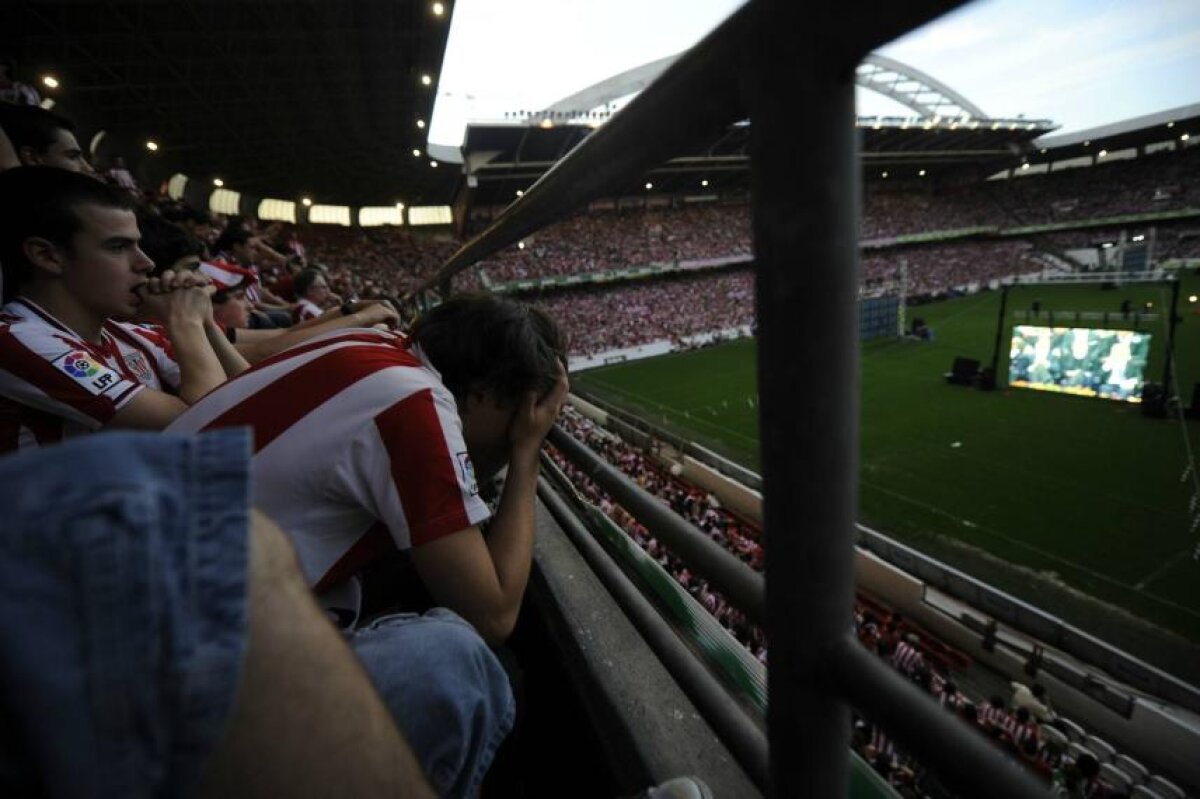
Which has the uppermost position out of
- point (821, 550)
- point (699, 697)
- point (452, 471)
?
point (821, 550)

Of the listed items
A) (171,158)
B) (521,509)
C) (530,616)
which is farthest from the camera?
(171,158)

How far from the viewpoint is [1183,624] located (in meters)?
7.96

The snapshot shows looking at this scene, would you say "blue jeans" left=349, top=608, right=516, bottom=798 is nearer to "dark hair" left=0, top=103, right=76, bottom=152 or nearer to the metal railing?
the metal railing

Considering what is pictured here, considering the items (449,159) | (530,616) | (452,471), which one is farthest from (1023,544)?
(449,159)

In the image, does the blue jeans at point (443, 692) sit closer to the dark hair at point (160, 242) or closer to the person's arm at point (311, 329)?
the person's arm at point (311, 329)

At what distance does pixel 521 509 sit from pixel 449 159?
102 ft

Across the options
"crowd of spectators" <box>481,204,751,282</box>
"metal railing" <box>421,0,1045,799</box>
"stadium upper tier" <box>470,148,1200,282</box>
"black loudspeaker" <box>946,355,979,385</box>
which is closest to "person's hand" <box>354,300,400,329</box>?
"metal railing" <box>421,0,1045,799</box>

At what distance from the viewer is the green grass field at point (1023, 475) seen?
358 inches

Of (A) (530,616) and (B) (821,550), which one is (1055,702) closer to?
(A) (530,616)

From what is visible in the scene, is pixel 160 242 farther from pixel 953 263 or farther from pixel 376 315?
pixel 953 263

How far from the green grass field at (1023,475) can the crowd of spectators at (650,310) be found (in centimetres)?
712

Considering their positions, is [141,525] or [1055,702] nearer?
[141,525]

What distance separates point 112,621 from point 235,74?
21.2 m

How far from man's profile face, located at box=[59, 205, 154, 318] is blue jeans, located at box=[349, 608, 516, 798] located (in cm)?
186
